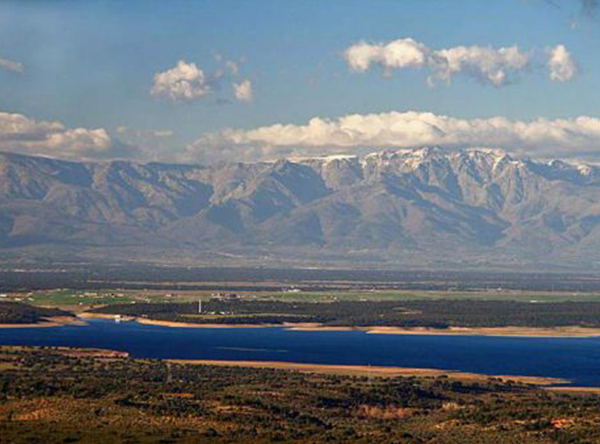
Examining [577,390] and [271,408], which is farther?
[577,390]

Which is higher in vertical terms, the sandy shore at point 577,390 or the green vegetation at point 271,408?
the green vegetation at point 271,408

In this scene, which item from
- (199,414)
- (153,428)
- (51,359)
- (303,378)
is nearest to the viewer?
(153,428)

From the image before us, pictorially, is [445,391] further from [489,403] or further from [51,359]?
[51,359]

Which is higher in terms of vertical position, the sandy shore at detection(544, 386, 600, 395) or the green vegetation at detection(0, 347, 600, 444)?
the green vegetation at detection(0, 347, 600, 444)

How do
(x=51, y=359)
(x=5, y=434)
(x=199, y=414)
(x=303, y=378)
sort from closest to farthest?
(x=5, y=434), (x=199, y=414), (x=303, y=378), (x=51, y=359)

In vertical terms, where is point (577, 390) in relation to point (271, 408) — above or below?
below

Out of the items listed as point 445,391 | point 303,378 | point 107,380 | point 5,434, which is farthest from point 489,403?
point 5,434

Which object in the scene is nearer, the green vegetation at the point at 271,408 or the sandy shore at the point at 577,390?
the green vegetation at the point at 271,408

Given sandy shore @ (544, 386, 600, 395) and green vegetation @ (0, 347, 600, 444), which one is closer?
green vegetation @ (0, 347, 600, 444)
